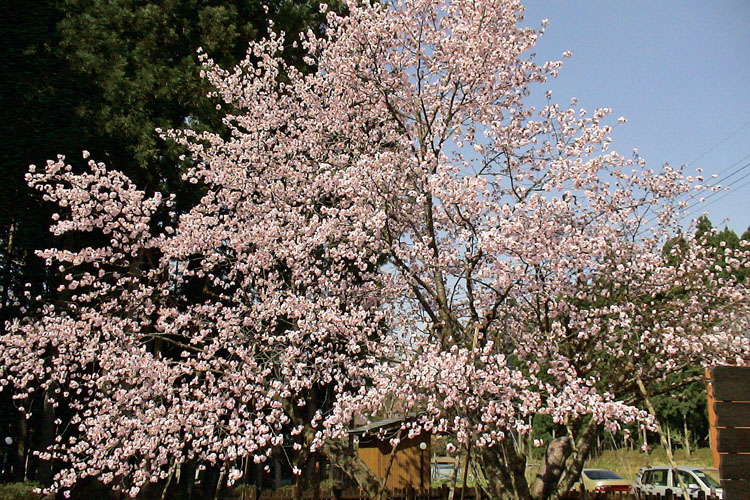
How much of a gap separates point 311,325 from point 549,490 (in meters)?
4.07

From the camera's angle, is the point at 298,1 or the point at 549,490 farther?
the point at 298,1

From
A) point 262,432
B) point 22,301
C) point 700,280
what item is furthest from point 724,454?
point 22,301

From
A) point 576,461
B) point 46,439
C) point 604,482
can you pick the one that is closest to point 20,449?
point 46,439

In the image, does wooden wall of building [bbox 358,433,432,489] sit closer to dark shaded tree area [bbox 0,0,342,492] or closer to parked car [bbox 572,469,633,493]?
parked car [bbox 572,469,633,493]

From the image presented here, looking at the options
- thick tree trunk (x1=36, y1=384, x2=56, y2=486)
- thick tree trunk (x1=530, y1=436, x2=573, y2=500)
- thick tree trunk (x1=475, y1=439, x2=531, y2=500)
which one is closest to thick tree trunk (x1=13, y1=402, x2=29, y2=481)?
thick tree trunk (x1=36, y1=384, x2=56, y2=486)

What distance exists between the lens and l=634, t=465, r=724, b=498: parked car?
13.7m

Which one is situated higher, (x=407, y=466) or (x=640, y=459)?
(x=407, y=466)

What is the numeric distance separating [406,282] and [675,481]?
10.8 m

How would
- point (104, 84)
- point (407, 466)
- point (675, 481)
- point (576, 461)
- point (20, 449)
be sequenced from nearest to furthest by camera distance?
1. point (576, 461)
2. point (407, 466)
3. point (104, 84)
4. point (675, 481)
5. point (20, 449)

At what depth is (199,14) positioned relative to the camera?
1291 cm

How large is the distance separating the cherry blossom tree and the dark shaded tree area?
3643mm

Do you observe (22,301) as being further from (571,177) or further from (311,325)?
(571,177)

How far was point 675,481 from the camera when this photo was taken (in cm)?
1486

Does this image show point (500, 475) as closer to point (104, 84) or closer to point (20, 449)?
point (104, 84)
